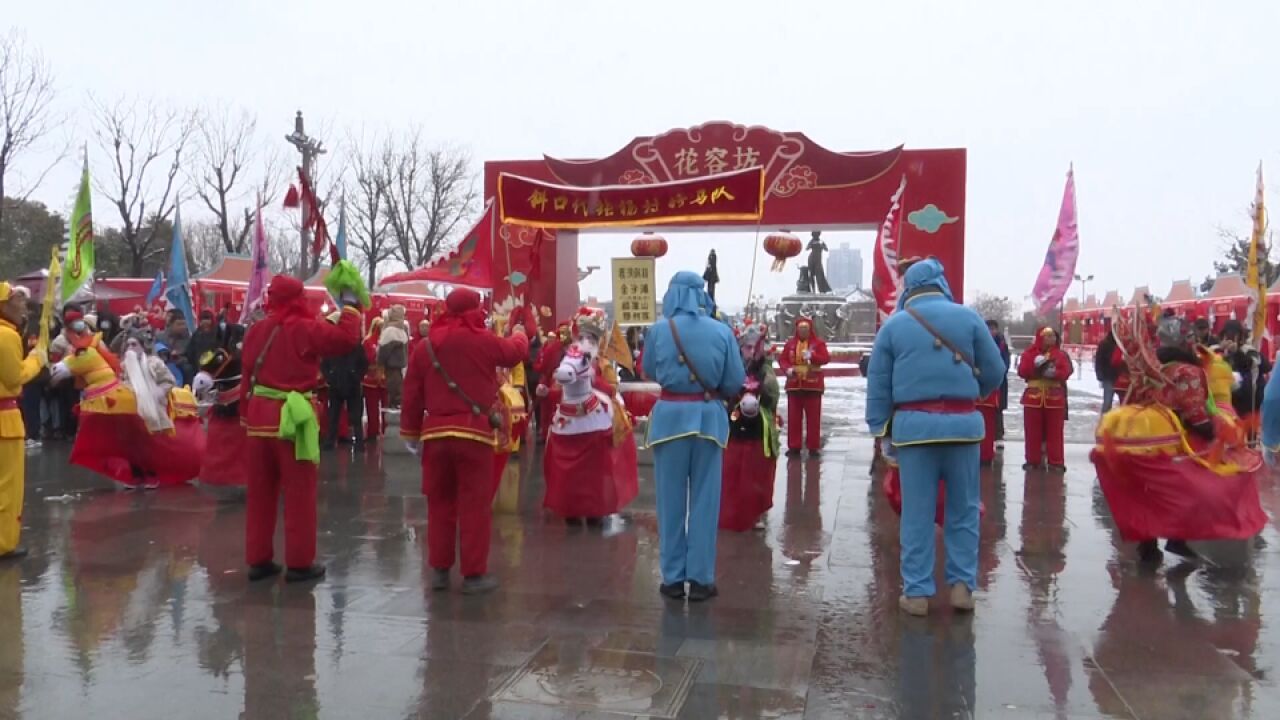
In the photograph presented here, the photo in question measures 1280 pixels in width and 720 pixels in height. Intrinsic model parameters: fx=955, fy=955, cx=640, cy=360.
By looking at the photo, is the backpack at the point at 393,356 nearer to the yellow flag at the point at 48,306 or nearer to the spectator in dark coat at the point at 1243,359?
the yellow flag at the point at 48,306

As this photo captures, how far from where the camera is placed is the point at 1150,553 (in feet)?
19.7

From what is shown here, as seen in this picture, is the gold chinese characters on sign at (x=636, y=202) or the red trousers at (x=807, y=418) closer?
the gold chinese characters on sign at (x=636, y=202)

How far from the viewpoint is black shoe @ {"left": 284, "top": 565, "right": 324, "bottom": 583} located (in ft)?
17.9

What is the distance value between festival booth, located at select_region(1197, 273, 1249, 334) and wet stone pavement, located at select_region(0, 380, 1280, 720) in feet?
63.9

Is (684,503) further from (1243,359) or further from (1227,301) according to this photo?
(1227,301)

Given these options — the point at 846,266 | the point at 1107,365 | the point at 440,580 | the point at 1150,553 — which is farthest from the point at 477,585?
the point at 846,266

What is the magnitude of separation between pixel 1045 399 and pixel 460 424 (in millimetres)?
6963

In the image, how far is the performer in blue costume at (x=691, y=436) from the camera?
5.19 m

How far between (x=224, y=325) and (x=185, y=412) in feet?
11.9

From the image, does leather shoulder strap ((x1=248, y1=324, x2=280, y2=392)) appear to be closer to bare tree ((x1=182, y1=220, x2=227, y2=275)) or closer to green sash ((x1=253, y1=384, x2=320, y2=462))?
green sash ((x1=253, y1=384, x2=320, y2=462))

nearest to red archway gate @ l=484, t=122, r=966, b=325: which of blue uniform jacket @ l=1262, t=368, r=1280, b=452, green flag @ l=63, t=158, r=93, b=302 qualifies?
green flag @ l=63, t=158, r=93, b=302

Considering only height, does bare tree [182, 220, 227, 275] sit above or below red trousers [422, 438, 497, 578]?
above

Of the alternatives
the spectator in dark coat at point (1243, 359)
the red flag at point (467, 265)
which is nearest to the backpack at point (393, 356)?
the red flag at point (467, 265)

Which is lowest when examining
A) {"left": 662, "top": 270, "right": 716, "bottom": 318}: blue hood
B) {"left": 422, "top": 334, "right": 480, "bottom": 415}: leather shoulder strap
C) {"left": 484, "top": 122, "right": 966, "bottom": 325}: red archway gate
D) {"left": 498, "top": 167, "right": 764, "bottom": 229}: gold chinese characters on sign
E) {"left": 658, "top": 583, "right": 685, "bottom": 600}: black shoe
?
{"left": 658, "top": 583, "right": 685, "bottom": 600}: black shoe
